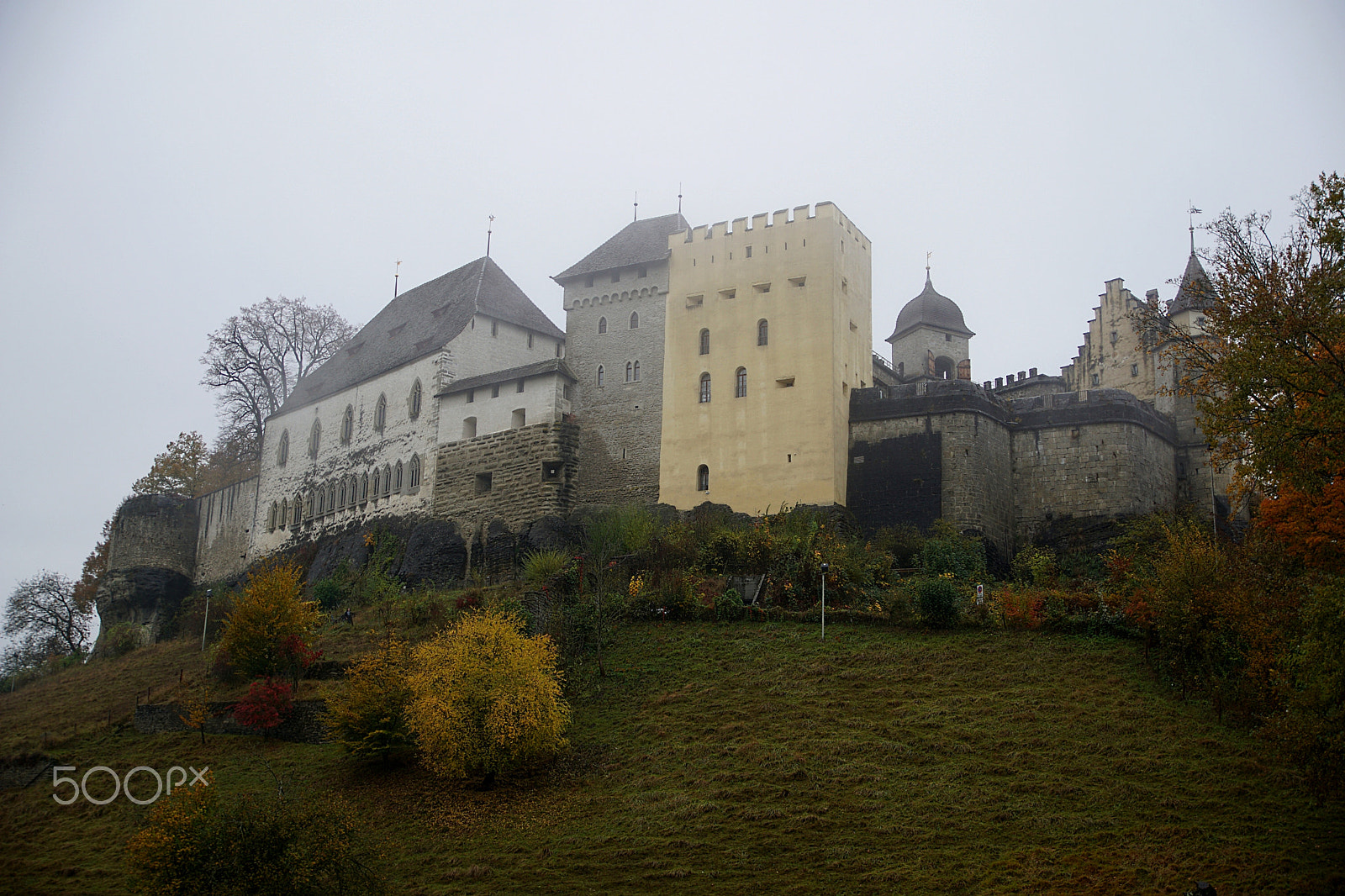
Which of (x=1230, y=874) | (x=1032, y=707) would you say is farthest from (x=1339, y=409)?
(x=1032, y=707)

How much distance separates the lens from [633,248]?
1555 inches

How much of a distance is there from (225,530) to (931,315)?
30.0m

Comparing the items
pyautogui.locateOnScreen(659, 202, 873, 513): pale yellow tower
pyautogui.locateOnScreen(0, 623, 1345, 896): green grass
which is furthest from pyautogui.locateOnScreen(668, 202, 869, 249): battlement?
pyautogui.locateOnScreen(0, 623, 1345, 896): green grass

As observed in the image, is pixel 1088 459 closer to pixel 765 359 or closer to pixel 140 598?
pixel 765 359

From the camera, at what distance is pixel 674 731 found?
2170 cm

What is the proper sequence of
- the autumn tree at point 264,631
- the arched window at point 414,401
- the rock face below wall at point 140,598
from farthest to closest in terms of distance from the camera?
the rock face below wall at point 140,598, the arched window at point 414,401, the autumn tree at point 264,631

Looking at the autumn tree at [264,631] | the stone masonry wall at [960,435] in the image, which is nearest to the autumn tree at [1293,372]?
the stone masonry wall at [960,435]

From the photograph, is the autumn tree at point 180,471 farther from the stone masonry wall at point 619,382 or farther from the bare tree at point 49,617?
the stone masonry wall at point 619,382

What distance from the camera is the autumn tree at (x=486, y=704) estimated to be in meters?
20.3

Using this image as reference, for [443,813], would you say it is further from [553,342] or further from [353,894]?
[553,342]

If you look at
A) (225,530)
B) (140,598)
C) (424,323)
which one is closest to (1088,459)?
(424,323)

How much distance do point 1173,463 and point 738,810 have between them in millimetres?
23357

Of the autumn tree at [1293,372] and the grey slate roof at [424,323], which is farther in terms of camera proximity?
the grey slate roof at [424,323]

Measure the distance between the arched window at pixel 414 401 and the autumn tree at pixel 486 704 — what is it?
20.4m
